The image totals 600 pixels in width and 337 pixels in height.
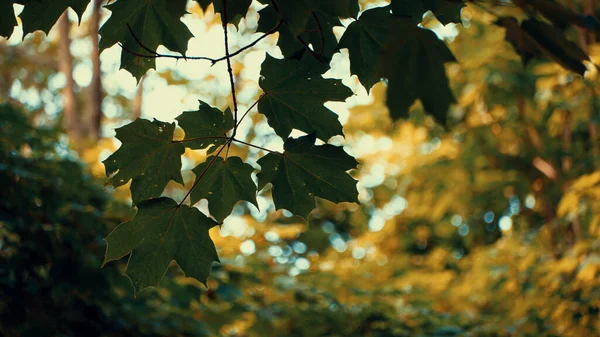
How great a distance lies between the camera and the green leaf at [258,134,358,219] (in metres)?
0.93

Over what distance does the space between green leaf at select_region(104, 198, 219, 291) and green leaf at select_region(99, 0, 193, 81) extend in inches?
10.1

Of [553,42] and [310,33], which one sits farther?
[310,33]

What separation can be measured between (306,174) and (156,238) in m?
0.26

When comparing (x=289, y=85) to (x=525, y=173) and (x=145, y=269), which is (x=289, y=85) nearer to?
(x=145, y=269)

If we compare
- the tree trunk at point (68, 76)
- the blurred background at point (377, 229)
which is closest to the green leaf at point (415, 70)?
the blurred background at point (377, 229)

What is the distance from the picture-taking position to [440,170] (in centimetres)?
481

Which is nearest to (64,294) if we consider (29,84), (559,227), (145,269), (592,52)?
(145,269)

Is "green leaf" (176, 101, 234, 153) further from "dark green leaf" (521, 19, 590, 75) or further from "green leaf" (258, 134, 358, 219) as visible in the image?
"dark green leaf" (521, 19, 590, 75)

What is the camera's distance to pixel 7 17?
834mm

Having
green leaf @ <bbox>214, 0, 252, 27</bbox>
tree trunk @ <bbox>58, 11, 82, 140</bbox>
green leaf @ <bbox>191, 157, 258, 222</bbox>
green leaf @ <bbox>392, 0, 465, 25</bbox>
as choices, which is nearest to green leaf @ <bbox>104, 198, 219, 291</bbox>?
green leaf @ <bbox>191, 157, 258, 222</bbox>

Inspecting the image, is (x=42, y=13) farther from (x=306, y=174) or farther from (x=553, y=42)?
(x=553, y=42)

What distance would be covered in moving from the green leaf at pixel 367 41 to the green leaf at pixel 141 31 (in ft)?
0.92

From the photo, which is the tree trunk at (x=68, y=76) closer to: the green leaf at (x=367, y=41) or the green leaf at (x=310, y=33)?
the green leaf at (x=310, y=33)

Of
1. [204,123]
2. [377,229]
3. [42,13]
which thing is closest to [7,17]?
[42,13]
